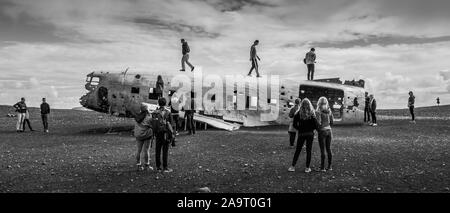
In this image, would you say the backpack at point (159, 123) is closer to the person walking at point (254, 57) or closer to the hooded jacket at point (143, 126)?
the hooded jacket at point (143, 126)

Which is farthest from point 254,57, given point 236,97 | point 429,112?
point 429,112

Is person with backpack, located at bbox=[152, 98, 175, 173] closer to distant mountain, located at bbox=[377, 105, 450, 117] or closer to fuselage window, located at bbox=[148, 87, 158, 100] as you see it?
fuselage window, located at bbox=[148, 87, 158, 100]

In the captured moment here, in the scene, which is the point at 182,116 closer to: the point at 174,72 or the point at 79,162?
the point at 174,72

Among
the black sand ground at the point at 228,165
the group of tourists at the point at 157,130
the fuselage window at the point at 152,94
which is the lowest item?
the black sand ground at the point at 228,165

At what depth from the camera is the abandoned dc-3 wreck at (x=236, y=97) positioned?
2595 cm

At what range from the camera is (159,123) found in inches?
483

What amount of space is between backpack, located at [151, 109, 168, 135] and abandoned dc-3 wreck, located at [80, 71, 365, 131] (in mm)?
12413

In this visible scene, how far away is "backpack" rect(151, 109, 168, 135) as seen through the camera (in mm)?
12273

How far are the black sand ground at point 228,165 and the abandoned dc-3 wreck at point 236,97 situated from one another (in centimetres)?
397

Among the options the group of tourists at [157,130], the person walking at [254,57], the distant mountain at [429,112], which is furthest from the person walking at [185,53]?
the distant mountain at [429,112]

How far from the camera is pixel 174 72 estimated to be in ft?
88.5

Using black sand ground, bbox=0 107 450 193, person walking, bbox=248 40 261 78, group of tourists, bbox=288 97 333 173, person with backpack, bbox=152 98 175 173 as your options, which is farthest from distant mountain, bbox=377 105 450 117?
person with backpack, bbox=152 98 175 173

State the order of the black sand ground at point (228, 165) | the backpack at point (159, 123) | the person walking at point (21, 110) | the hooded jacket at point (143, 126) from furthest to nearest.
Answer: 1. the person walking at point (21, 110)
2. the hooded jacket at point (143, 126)
3. the backpack at point (159, 123)
4. the black sand ground at point (228, 165)
